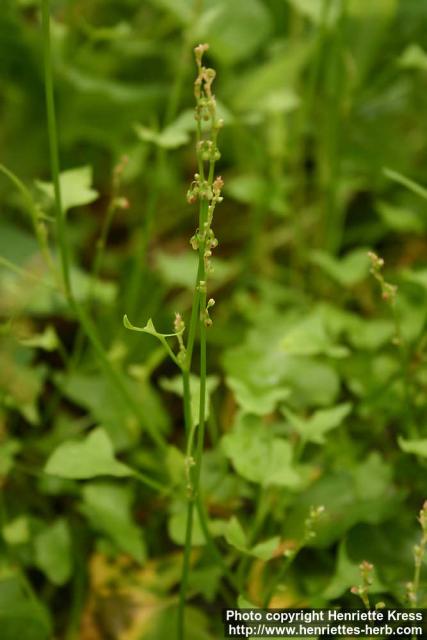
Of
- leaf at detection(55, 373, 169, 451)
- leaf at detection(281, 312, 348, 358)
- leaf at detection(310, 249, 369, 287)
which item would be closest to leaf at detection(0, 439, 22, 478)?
leaf at detection(55, 373, 169, 451)

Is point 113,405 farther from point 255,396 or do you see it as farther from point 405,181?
point 405,181

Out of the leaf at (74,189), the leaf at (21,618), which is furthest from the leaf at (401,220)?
the leaf at (21,618)

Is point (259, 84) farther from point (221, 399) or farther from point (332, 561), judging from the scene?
point (332, 561)

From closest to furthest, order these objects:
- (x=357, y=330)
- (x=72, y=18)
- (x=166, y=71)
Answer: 1. (x=357, y=330)
2. (x=72, y=18)
3. (x=166, y=71)

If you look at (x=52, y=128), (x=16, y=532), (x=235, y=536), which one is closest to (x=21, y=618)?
(x=16, y=532)

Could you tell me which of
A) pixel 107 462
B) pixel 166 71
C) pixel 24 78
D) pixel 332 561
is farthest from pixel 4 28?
pixel 332 561

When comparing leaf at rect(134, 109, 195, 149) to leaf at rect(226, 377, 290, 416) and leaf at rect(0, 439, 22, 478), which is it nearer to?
leaf at rect(226, 377, 290, 416)

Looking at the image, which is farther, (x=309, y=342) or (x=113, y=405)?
(x=113, y=405)
